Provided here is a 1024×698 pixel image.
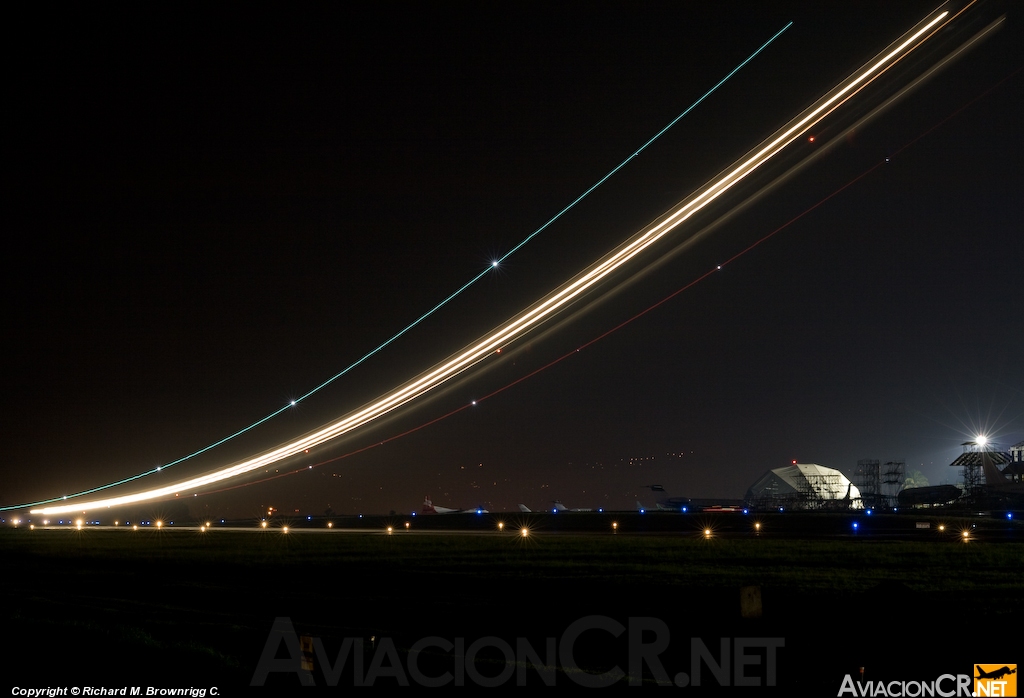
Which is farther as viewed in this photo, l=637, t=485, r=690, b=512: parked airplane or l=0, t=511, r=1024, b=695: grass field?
l=637, t=485, r=690, b=512: parked airplane

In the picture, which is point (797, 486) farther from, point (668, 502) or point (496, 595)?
point (496, 595)

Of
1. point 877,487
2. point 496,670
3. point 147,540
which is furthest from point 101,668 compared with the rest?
point 877,487

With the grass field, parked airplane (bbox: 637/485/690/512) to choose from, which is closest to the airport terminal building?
parked airplane (bbox: 637/485/690/512)

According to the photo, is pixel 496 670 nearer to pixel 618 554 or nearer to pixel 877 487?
pixel 618 554

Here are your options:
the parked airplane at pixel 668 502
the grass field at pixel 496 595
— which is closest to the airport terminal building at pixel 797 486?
the parked airplane at pixel 668 502

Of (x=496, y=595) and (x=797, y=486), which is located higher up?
(x=797, y=486)

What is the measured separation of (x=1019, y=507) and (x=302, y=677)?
78122 millimetres


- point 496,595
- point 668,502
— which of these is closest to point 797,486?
point 668,502

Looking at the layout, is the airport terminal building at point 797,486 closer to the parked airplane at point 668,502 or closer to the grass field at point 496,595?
the parked airplane at point 668,502

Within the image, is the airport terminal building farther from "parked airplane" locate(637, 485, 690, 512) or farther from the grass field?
the grass field

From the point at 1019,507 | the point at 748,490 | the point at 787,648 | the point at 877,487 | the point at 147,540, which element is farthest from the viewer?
the point at 748,490

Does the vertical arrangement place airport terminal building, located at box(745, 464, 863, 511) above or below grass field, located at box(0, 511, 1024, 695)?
above

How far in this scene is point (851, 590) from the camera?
758 inches

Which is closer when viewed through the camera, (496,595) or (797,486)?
(496,595)
